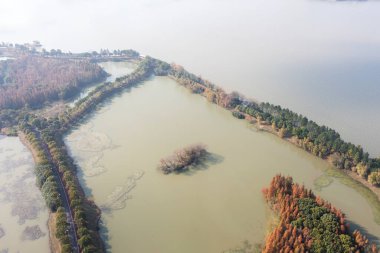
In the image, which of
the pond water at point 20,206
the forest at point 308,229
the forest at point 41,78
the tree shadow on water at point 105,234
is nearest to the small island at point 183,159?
the tree shadow on water at point 105,234

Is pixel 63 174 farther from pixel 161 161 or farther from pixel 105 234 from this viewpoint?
pixel 161 161

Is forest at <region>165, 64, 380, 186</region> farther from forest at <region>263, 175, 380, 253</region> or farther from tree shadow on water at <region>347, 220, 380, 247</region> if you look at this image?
forest at <region>263, 175, 380, 253</region>

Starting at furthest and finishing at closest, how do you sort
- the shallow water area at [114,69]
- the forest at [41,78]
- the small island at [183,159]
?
the shallow water area at [114,69]
the forest at [41,78]
the small island at [183,159]

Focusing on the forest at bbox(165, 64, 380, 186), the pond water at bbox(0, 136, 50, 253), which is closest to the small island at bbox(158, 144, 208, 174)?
the forest at bbox(165, 64, 380, 186)

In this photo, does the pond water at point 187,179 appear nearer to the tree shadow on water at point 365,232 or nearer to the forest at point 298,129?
the tree shadow on water at point 365,232

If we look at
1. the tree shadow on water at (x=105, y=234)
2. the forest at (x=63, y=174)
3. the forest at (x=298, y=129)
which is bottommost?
the tree shadow on water at (x=105, y=234)

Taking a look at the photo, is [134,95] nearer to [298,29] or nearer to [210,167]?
[210,167]
